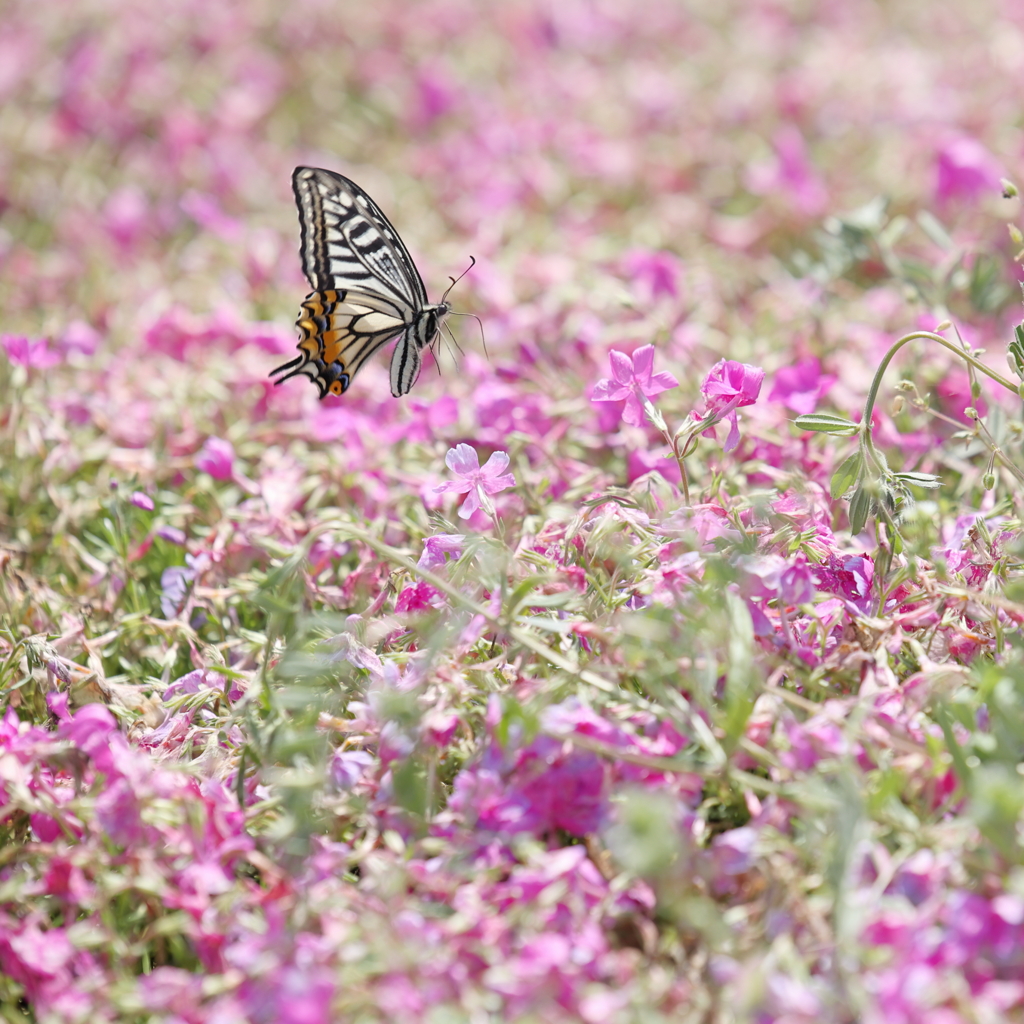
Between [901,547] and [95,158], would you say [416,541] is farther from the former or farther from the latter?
[95,158]

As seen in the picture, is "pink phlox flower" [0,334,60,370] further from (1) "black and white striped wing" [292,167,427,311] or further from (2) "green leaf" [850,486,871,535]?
(2) "green leaf" [850,486,871,535]

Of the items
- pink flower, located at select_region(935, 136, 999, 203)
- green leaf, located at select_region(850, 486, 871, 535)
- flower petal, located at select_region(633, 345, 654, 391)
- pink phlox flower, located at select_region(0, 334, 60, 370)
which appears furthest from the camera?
pink flower, located at select_region(935, 136, 999, 203)

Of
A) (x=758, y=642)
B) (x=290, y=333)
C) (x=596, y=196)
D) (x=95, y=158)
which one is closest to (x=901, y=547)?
(x=758, y=642)

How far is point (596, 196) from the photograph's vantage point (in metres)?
3.91

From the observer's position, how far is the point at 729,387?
5.67ft

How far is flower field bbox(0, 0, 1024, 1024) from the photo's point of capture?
4.45 ft

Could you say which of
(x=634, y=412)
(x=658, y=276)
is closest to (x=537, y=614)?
(x=634, y=412)

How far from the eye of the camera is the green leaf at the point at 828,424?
1714 millimetres

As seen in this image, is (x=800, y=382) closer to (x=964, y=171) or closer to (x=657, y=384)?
(x=657, y=384)

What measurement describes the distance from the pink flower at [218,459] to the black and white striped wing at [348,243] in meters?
0.39

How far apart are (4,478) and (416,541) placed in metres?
1.04

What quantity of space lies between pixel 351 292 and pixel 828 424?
108 cm

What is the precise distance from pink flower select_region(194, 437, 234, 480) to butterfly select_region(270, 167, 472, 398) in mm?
193

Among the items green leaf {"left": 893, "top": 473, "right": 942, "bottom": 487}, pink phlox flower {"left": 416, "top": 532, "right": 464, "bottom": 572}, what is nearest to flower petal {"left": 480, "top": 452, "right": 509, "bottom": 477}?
pink phlox flower {"left": 416, "top": 532, "right": 464, "bottom": 572}
